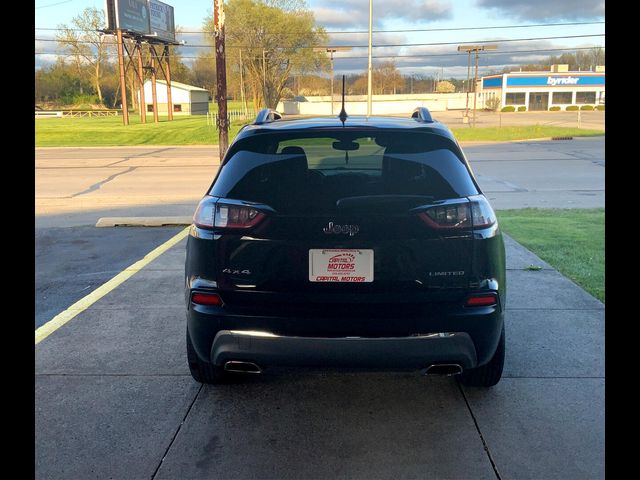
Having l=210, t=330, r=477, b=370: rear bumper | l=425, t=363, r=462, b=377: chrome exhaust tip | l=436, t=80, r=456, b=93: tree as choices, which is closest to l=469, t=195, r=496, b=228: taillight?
l=210, t=330, r=477, b=370: rear bumper

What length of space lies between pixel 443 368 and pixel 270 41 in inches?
2181

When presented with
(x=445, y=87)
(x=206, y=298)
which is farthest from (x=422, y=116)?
(x=445, y=87)

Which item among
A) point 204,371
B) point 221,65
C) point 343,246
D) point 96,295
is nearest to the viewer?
point 343,246

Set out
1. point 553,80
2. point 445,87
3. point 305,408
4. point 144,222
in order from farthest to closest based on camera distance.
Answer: point 445,87 → point 553,80 → point 144,222 → point 305,408

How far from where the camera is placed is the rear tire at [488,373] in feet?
11.2

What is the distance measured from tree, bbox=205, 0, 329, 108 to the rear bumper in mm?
53578

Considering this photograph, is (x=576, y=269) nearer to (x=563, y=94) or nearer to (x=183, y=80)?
(x=563, y=94)

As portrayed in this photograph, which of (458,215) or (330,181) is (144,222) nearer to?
(330,181)

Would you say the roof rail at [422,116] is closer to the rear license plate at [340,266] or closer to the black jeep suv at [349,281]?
the black jeep suv at [349,281]

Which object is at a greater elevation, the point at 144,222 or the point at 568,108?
the point at 568,108

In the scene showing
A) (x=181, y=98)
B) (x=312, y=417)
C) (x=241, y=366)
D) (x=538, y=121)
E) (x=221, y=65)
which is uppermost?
(x=181, y=98)

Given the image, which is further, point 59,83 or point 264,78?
point 59,83

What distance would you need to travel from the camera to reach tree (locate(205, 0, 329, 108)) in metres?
53.2

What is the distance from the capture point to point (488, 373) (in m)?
3.49
